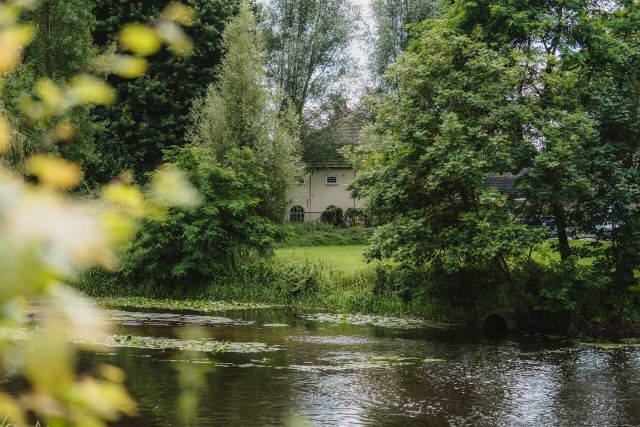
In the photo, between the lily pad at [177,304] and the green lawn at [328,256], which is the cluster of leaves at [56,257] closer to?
the lily pad at [177,304]

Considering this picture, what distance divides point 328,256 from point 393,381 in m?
16.7

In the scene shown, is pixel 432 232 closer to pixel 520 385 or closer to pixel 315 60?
Answer: pixel 520 385

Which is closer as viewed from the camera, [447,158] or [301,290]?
[447,158]

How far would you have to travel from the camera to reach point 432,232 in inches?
621

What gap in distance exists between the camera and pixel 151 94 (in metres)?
32.1

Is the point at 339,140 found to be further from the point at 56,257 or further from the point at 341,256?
the point at 56,257

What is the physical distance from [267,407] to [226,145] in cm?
2009

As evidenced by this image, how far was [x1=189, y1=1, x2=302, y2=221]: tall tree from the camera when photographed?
92.4 feet

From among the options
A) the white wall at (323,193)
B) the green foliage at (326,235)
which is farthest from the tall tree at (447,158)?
the white wall at (323,193)

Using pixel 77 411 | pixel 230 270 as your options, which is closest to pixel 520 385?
pixel 77 411

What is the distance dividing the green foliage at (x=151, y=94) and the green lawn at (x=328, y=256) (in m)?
8.18

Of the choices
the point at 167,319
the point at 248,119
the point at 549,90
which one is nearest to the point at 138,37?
the point at 549,90

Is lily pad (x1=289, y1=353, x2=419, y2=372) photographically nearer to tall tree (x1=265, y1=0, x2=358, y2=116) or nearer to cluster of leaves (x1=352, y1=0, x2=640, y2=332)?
cluster of leaves (x1=352, y1=0, x2=640, y2=332)

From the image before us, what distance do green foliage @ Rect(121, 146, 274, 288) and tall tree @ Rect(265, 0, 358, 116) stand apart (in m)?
20.3
